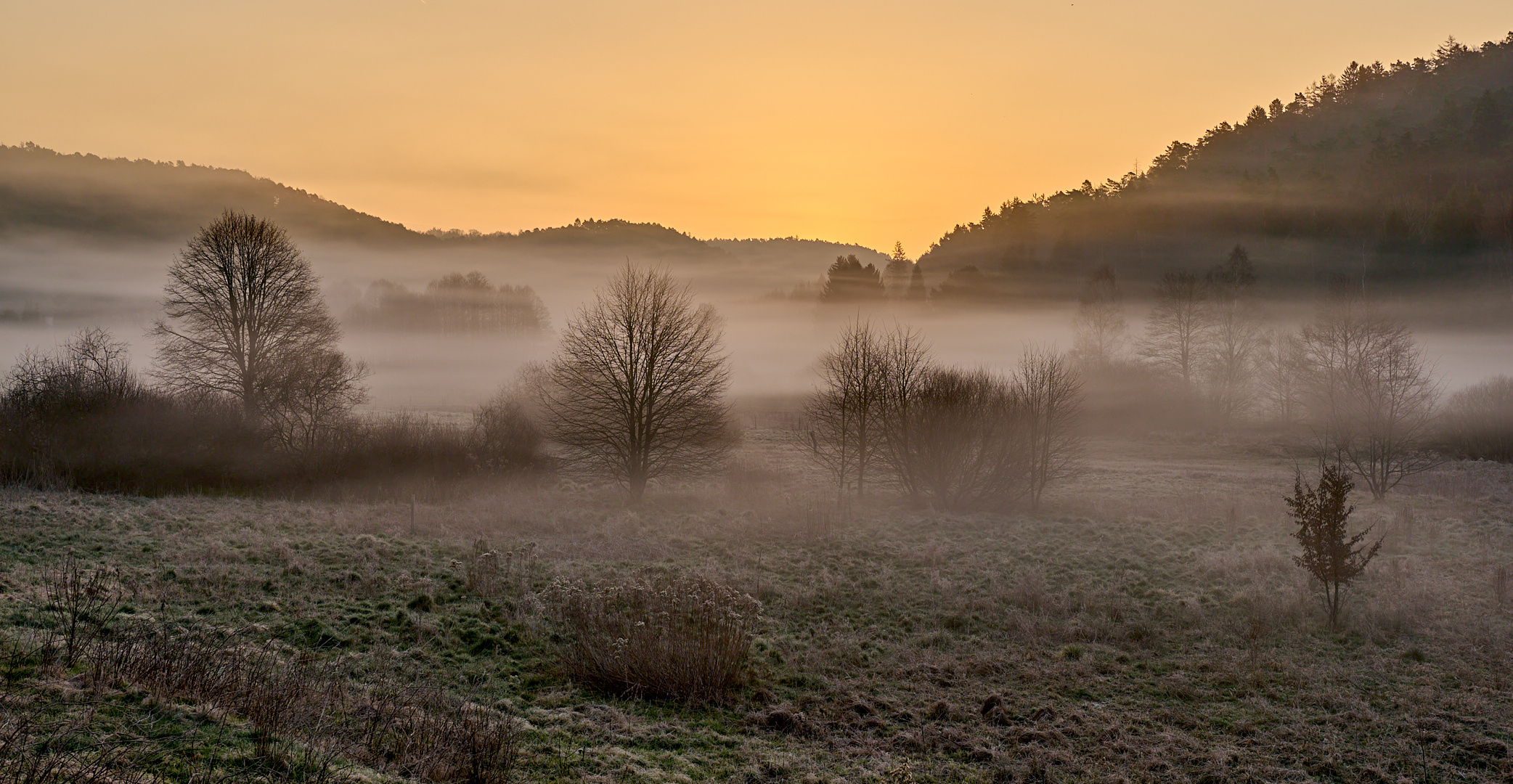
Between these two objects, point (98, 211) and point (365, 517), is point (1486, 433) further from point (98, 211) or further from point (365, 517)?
point (98, 211)

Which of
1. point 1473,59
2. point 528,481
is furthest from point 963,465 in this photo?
point 1473,59

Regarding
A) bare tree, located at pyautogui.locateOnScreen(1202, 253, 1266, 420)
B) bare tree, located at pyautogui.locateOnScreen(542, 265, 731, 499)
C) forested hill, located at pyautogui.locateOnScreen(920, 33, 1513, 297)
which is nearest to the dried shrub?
bare tree, located at pyautogui.locateOnScreen(542, 265, 731, 499)

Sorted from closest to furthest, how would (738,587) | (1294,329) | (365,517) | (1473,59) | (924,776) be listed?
(924,776), (738,587), (365,517), (1294,329), (1473,59)

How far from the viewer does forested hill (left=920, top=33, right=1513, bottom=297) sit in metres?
69.4

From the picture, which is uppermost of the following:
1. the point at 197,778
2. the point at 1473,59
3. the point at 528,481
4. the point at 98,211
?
the point at 1473,59

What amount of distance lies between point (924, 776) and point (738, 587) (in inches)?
295

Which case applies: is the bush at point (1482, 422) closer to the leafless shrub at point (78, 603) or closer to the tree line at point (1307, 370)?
the tree line at point (1307, 370)

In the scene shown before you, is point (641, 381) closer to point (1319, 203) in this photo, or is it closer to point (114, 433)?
point (114, 433)

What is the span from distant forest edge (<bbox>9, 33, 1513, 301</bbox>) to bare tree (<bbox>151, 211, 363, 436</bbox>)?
39258 millimetres

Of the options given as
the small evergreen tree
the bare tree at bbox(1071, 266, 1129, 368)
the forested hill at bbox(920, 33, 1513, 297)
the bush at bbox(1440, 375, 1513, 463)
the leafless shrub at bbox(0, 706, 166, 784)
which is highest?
the forested hill at bbox(920, 33, 1513, 297)

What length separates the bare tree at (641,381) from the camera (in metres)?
27.3

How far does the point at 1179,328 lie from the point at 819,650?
53.1 m

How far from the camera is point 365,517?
2127cm

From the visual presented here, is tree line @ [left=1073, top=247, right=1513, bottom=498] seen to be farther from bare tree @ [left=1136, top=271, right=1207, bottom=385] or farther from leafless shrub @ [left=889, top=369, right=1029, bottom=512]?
leafless shrub @ [left=889, top=369, right=1029, bottom=512]
